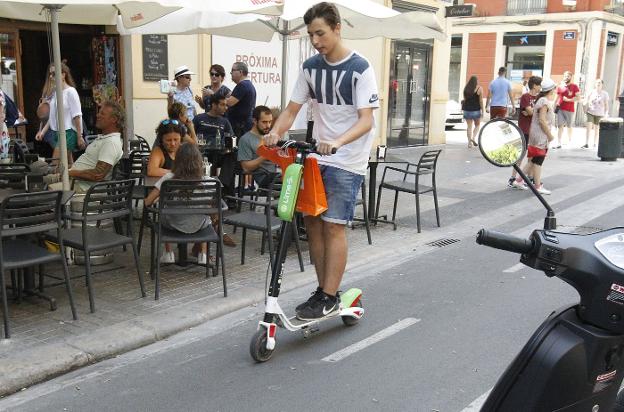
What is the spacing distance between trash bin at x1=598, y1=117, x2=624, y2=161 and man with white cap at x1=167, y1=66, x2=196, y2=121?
10.4m

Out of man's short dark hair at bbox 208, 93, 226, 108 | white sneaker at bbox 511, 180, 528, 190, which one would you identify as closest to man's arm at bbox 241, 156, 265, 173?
man's short dark hair at bbox 208, 93, 226, 108

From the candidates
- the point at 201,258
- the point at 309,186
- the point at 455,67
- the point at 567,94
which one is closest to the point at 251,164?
the point at 201,258

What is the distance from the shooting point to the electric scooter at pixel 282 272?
3852 millimetres

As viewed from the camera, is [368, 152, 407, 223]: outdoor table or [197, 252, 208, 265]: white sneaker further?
[368, 152, 407, 223]: outdoor table

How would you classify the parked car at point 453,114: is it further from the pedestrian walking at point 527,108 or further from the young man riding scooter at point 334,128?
the young man riding scooter at point 334,128

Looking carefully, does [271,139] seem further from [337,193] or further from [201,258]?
[201,258]

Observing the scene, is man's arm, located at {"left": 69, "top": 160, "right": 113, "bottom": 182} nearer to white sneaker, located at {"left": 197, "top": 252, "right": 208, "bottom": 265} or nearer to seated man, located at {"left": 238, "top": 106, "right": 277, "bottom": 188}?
white sneaker, located at {"left": 197, "top": 252, "right": 208, "bottom": 265}

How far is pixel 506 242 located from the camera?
2109 mm

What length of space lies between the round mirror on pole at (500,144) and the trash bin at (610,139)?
14.3 metres

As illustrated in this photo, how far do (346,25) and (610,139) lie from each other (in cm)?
998

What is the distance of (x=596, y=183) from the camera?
12.1 meters

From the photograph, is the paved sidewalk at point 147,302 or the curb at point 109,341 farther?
the paved sidewalk at point 147,302

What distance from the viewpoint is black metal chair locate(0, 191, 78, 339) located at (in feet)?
14.0

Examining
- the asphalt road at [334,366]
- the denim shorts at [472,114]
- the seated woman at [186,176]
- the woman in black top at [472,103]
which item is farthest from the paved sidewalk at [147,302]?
the denim shorts at [472,114]
